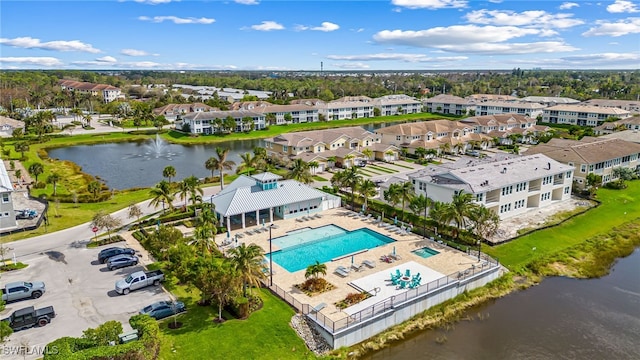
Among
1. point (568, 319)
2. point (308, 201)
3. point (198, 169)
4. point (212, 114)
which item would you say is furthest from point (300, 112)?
point (568, 319)

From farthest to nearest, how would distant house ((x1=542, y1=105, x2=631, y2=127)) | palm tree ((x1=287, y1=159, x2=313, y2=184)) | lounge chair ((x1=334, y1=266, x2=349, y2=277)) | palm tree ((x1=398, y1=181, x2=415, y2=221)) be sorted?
distant house ((x1=542, y1=105, x2=631, y2=127)) → palm tree ((x1=287, y1=159, x2=313, y2=184)) → palm tree ((x1=398, y1=181, x2=415, y2=221)) → lounge chair ((x1=334, y1=266, x2=349, y2=277))

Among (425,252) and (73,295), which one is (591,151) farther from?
(73,295)

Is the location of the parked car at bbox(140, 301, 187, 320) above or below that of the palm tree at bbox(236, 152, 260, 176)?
below

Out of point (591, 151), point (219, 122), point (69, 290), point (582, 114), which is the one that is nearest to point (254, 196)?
point (69, 290)

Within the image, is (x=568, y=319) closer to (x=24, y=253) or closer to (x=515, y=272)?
(x=515, y=272)

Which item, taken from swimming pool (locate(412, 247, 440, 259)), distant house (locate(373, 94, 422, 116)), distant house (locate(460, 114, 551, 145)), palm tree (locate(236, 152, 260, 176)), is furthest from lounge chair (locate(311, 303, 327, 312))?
distant house (locate(373, 94, 422, 116))

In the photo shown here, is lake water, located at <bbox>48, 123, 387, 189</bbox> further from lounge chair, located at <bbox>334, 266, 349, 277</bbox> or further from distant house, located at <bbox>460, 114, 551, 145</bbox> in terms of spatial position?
distant house, located at <bbox>460, 114, 551, 145</bbox>

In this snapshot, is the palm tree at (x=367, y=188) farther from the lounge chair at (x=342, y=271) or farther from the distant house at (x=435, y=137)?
the distant house at (x=435, y=137)
